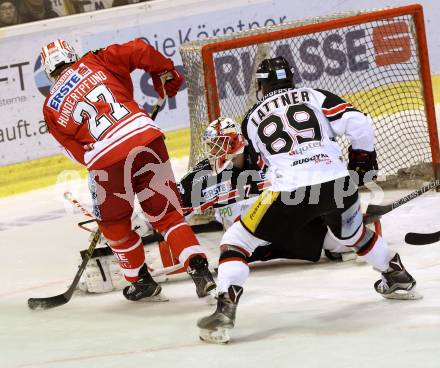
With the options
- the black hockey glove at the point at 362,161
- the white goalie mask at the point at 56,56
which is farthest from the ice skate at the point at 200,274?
the white goalie mask at the point at 56,56

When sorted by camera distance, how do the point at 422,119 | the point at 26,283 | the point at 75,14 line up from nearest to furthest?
the point at 26,283, the point at 422,119, the point at 75,14

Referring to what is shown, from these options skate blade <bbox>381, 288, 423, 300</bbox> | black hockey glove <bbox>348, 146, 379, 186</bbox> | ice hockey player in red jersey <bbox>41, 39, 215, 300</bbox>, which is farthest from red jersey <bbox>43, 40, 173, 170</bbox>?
skate blade <bbox>381, 288, 423, 300</bbox>

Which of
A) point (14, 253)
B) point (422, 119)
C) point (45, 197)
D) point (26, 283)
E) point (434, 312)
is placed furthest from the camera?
point (45, 197)

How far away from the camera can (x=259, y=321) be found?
3930 millimetres

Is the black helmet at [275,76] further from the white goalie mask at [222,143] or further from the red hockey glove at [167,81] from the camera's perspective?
the white goalie mask at [222,143]

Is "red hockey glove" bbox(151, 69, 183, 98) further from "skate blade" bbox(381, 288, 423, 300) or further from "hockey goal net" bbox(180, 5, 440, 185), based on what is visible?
"skate blade" bbox(381, 288, 423, 300)

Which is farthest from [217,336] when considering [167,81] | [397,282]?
[167,81]

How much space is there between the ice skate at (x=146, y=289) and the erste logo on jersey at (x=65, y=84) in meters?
0.77

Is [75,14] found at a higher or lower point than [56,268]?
higher

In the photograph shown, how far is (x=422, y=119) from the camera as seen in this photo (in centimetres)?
642

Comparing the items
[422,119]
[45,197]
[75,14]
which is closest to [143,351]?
[422,119]

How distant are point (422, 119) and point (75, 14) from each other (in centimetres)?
273

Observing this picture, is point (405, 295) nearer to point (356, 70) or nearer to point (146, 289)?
point (146, 289)

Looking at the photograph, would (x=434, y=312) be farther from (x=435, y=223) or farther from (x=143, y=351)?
(x=435, y=223)
